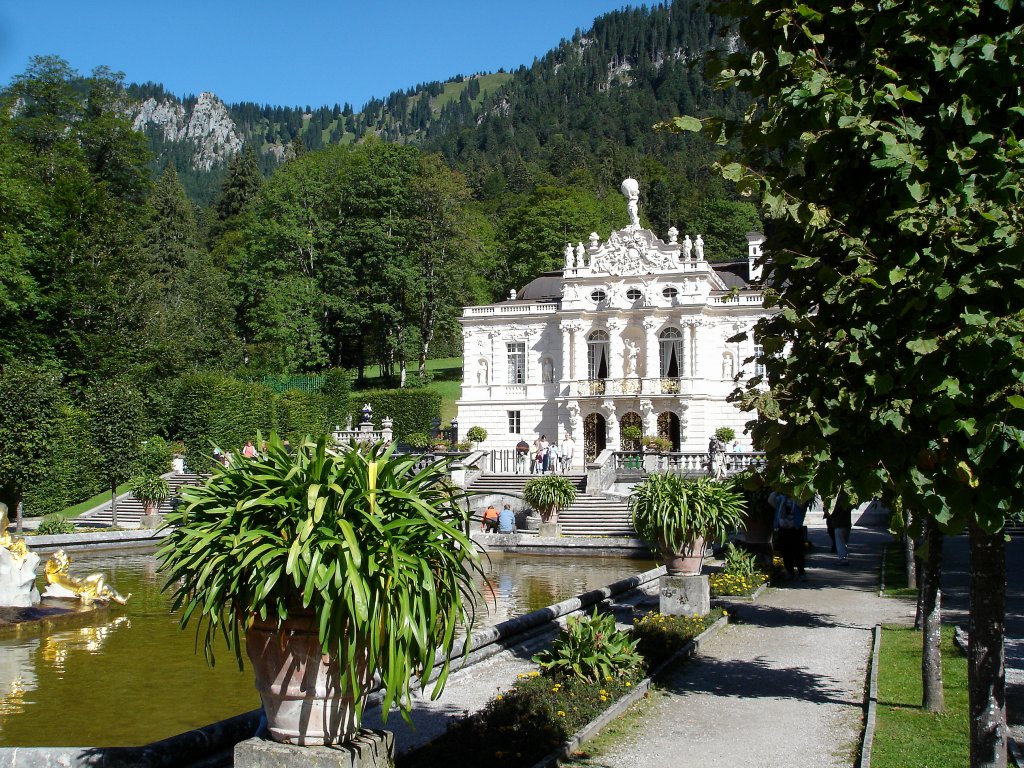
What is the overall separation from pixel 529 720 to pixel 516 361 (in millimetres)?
42067

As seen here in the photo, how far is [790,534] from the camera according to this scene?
18562 millimetres

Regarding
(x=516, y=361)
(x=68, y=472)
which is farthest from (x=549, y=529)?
(x=516, y=361)

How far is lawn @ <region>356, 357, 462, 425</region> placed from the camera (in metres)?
60.8

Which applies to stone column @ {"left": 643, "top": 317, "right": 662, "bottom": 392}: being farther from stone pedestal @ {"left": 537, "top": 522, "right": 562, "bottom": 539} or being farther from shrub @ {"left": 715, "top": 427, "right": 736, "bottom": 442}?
stone pedestal @ {"left": 537, "top": 522, "right": 562, "bottom": 539}

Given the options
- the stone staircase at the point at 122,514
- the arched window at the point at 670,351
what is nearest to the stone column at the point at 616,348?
the arched window at the point at 670,351

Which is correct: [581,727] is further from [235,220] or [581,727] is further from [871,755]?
[235,220]

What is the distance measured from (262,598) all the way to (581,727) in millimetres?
4197

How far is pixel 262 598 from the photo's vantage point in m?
4.91

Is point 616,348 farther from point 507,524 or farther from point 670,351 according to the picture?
point 507,524

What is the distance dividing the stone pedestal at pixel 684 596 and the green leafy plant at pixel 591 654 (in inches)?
142

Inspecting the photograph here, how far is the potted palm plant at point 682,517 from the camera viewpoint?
13211mm

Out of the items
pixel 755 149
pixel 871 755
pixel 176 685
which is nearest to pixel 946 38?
pixel 755 149

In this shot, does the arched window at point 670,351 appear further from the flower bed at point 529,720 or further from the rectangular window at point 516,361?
the flower bed at point 529,720

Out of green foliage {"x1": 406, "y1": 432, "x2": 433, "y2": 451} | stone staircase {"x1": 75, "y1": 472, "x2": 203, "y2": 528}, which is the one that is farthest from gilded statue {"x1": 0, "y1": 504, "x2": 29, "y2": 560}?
green foliage {"x1": 406, "y1": 432, "x2": 433, "y2": 451}
